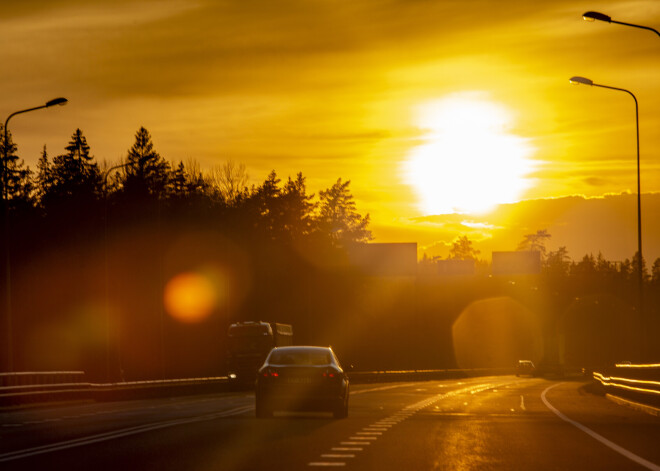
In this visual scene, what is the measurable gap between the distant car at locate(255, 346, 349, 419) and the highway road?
388mm

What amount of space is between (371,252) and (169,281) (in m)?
49.1

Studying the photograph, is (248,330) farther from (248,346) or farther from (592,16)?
(592,16)

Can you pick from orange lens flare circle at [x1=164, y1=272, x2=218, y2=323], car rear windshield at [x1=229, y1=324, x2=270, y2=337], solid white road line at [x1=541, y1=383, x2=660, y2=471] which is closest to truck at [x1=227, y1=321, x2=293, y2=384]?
car rear windshield at [x1=229, y1=324, x2=270, y2=337]

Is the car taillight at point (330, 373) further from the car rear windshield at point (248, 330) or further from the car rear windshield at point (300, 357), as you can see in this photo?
the car rear windshield at point (248, 330)

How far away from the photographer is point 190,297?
104062 millimetres

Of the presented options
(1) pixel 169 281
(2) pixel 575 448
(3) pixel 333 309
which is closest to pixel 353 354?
(3) pixel 333 309

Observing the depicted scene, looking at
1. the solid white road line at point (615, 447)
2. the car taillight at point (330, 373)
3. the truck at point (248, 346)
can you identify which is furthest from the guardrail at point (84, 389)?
the solid white road line at point (615, 447)

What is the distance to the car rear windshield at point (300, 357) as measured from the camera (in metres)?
26.1

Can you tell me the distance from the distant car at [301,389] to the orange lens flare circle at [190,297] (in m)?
77.7

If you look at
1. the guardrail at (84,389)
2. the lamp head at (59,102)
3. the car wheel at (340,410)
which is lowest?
the guardrail at (84,389)

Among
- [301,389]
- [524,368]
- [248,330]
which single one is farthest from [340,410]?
[524,368]

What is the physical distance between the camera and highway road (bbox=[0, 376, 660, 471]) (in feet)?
46.9

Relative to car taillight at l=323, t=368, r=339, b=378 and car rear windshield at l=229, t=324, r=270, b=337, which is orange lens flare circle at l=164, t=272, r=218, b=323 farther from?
car taillight at l=323, t=368, r=339, b=378

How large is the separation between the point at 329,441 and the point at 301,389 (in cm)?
723
